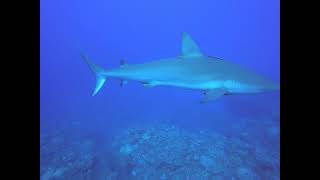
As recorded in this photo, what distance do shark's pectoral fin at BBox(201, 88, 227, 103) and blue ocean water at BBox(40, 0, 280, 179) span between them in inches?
66.8

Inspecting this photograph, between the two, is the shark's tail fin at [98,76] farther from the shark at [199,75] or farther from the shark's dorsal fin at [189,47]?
the shark's dorsal fin at [189,47]

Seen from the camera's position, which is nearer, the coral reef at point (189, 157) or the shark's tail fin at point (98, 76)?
the coral reef at point (189, 157)

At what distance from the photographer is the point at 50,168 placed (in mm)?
8461

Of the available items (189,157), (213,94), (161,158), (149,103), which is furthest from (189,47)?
(149,103)

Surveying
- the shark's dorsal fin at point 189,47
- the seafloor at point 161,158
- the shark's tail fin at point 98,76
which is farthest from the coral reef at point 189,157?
the shark's dorsal fin at point 189,47

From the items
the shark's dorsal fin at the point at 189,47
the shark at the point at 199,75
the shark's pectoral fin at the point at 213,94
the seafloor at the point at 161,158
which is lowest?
the seafloor at the point at 161,158

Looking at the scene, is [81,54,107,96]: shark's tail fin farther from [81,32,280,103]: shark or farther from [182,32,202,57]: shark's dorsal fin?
[182,32,202,57]: shark's dorsal fin

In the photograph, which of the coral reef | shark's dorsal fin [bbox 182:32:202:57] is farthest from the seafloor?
shark's dorsal fin [bbox 182:32:202:57]

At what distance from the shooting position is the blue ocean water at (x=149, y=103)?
7.96m

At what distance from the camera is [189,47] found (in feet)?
23.3

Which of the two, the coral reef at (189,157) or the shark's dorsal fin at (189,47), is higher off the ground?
the shark's dorsal fin at (189,47)

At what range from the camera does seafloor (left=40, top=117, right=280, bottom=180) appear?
23.8 ft
